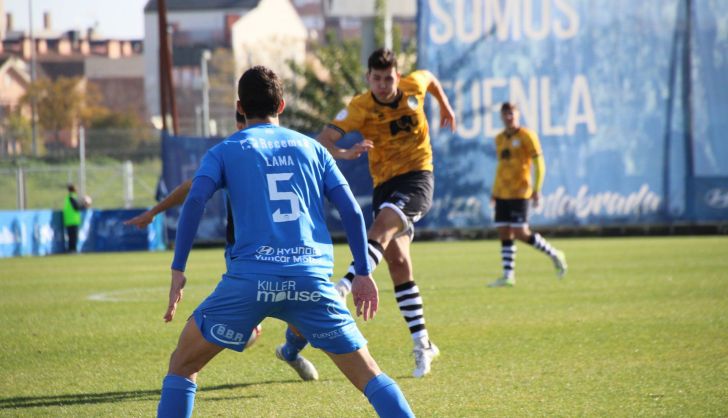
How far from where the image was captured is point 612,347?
8711mm

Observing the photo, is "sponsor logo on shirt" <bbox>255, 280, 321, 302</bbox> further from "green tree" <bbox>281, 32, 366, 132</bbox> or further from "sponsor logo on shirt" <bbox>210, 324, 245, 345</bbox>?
"green tree" <bbox>281, 32, 366, 132</bbox>

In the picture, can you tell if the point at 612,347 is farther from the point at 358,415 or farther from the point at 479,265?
the point at 479,265

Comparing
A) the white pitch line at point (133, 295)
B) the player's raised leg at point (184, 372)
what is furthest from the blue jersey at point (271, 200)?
the white pitch line at point (133, 295)

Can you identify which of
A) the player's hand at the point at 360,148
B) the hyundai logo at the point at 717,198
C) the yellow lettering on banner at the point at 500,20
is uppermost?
the yellow lettering on banner at the point at 500,20

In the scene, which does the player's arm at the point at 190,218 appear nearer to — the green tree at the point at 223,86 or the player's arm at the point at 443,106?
the player's arm at the point at 443,106

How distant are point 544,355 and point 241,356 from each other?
2455 mm

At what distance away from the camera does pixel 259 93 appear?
4.89 meters

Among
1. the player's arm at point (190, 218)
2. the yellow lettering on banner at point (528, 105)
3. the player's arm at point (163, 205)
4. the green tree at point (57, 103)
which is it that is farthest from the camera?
the green tree at point (57, 103)

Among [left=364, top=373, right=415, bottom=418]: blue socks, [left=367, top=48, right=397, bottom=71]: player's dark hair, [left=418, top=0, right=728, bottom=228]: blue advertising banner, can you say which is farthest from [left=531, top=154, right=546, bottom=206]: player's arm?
[left=418, top=0, right=728, bottom=228]: blue advertising banner

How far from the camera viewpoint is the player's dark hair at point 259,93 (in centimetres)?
486

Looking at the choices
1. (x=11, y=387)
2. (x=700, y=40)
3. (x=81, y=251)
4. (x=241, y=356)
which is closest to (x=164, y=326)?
(x=241, y=356)

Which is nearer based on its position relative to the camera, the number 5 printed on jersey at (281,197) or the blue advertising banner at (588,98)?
the number 5 printed on jersey at (281,197)

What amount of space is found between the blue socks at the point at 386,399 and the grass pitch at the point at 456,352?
1.57 meters

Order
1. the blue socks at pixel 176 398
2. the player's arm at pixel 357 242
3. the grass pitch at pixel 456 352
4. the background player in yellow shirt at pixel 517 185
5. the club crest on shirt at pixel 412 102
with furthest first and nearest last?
1. the background player in yellow shirt at pixel 517 185
2. the club crest on shirt at pixel 412 102
3. the grass pitch at pixel 456 352
4. the player's arm at pixel 357 242
5. the blue socks at pixel 176 398
